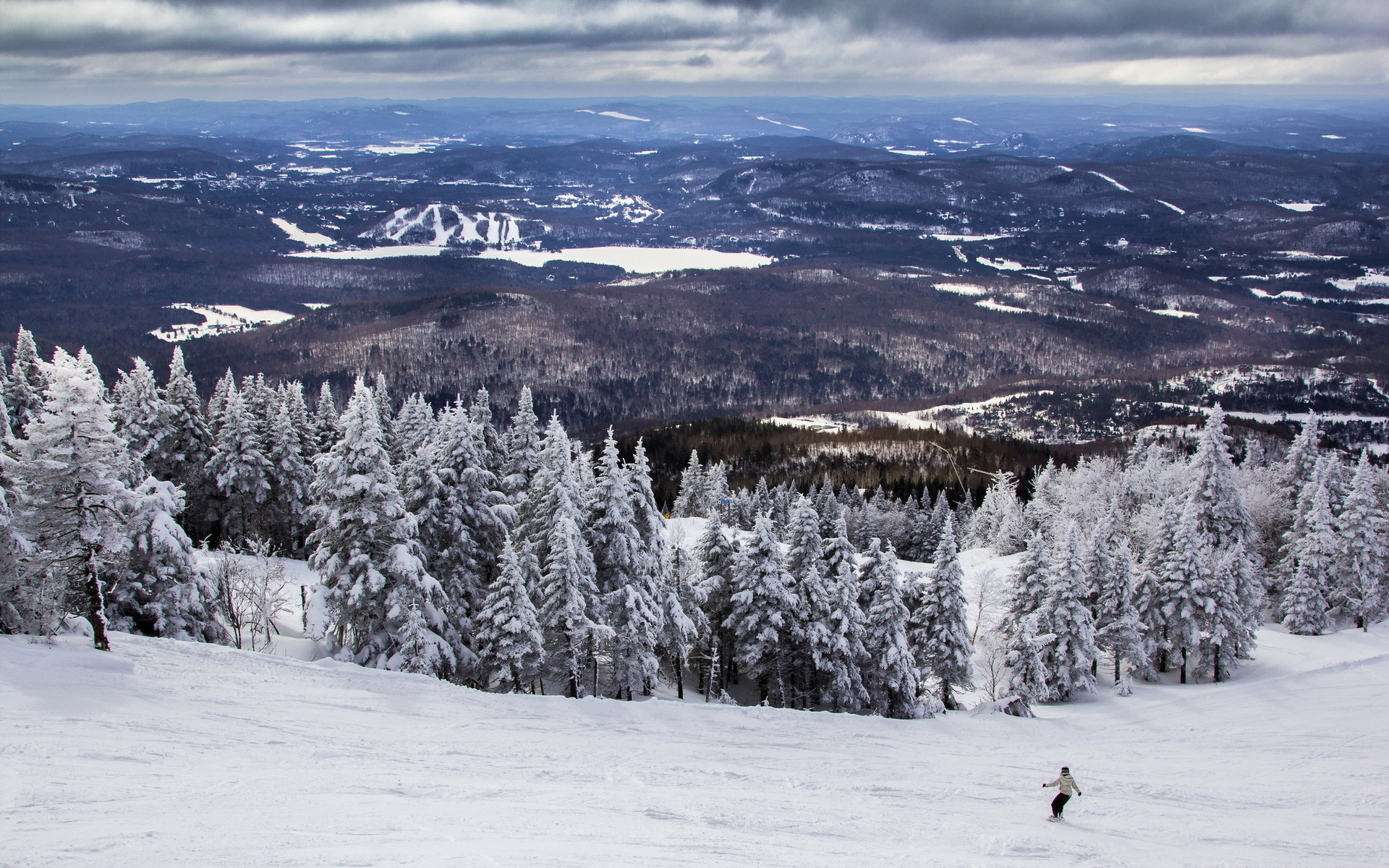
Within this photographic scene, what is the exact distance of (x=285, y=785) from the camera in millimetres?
20297

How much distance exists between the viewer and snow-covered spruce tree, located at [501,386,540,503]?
41.8m

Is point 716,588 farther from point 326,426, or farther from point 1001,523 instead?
point 1001,523

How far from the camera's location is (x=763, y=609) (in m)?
40.3

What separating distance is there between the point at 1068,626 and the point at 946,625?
7927 millimetres

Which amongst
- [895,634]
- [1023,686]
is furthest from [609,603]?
[1023,686]

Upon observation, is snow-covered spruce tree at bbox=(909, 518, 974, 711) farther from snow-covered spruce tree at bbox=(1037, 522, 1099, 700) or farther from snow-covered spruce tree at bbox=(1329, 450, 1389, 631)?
snow-covered spruce tree at bbox=(1329, 450, 1389, 631)

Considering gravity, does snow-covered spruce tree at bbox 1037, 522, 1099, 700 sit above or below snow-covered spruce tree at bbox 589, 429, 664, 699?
below

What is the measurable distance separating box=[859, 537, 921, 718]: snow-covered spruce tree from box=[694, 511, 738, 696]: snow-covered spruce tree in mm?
6564

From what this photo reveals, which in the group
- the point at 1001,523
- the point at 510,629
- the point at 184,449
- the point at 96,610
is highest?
the point at 96,610

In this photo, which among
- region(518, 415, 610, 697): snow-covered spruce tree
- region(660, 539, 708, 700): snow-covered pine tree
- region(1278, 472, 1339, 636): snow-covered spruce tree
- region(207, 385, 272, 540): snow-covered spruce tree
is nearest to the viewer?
region(518, 415, 610, 697): snow-covered spruce tree

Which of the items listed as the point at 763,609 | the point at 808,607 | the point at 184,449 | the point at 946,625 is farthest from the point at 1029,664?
the point at 184,449

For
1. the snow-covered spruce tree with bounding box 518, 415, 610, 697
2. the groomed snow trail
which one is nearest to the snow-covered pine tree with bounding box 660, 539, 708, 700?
the snow-covered spruce tree with bounding box 518, 415, 610, 697

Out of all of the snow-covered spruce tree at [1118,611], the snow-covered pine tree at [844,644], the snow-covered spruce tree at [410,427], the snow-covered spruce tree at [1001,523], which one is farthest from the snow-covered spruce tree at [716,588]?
the snow-covered spruce tree at [1001,523]

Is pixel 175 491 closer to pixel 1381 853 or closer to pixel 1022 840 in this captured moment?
pixel 1022 840
